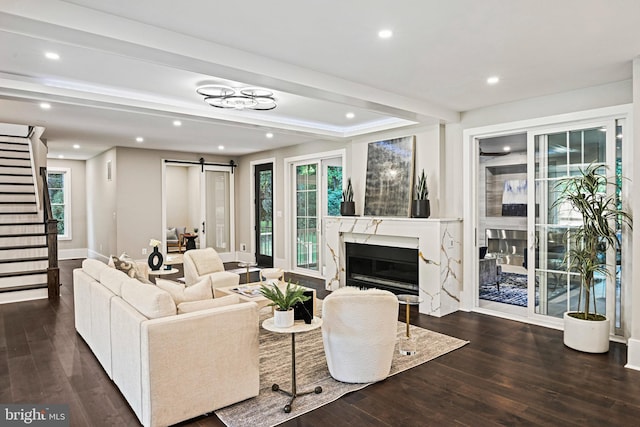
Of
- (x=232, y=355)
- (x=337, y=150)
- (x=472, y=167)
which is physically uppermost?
(x=337, y=150)

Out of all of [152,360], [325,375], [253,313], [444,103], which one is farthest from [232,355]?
[444,103]

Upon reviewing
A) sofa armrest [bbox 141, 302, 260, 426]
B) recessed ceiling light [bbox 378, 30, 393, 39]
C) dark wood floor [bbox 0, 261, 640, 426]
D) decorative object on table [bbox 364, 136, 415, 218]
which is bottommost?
dark wood floor [bbox 0, 261, 640, 426]

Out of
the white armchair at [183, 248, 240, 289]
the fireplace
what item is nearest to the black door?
the fireplace

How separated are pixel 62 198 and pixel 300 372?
9862 mm

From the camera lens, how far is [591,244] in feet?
12.9

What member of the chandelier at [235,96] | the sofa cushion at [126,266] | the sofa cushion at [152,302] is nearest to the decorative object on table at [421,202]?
the chandelier at [235,96]

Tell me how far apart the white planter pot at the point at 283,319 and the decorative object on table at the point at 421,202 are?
3118 millimetres

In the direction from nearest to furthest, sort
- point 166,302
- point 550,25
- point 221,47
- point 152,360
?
point 152,360, point 166,302, point 550,25, point 221,47

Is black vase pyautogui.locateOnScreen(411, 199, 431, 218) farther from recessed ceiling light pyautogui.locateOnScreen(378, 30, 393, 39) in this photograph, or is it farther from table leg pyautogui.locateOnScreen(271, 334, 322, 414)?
table leg pyautogui.locateOnScreen(271, 334, 322, 414)

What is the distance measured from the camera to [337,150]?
23.2ft

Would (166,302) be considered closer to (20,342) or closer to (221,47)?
(221,47)

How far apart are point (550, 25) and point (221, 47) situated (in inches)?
95.0

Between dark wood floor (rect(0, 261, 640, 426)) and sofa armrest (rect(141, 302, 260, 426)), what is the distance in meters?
0.18

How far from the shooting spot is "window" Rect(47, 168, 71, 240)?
1027cm
